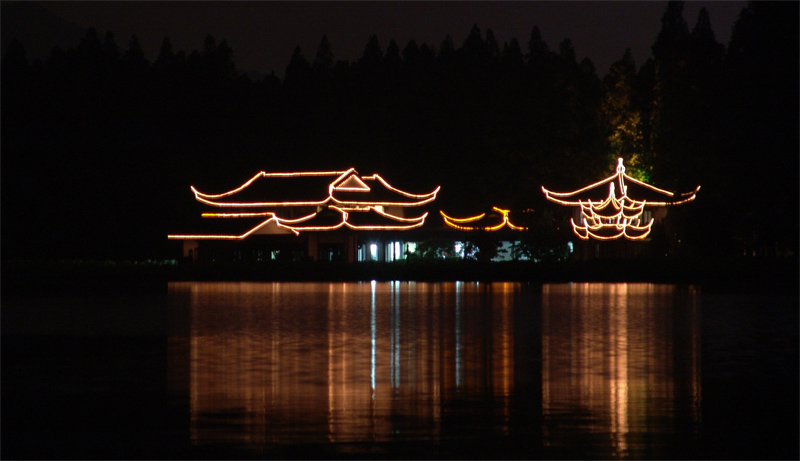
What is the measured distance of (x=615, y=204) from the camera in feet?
160

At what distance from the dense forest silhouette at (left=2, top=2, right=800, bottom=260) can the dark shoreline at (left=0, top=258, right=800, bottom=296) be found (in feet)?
6.34

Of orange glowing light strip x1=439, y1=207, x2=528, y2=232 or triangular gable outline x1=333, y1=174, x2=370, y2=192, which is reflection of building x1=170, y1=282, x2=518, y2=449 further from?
triangular gable outline x1=333, y1=174, x2=370, y2=192

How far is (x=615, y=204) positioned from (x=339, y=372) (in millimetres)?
39226

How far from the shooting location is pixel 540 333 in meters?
16.5

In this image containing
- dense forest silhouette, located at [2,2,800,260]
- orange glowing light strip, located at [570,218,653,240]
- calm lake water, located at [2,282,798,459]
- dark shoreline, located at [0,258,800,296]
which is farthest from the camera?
orange glowing light strip, located at [570,218,653,240]

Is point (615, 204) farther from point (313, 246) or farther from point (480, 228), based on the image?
point (313, 246)

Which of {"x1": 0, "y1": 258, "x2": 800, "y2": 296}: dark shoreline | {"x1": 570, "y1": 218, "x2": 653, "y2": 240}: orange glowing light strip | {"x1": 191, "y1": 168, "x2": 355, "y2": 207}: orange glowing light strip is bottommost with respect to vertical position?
{"x1": 0, "y1": 258, "x2": 800, "y2": 296}: dark shoreline

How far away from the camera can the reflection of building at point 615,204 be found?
4897 centimetres

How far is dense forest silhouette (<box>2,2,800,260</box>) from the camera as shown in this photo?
1625 inches

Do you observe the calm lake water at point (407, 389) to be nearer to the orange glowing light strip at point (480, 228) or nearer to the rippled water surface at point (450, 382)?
the rippled water surface at point (450, 382)

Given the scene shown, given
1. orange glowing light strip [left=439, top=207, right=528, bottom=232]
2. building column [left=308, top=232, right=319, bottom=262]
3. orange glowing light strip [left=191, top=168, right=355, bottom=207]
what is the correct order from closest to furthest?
1. orange glowing light strip [left=439, top=207, right=528, bottom=232]
2. building column [left=308, top=232, right=319, bottom=262]
3. orange glowing light strip [left=191, top=168, right=355, bottom=207]

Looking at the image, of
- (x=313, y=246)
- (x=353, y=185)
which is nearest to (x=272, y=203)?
(x=313, y=246)

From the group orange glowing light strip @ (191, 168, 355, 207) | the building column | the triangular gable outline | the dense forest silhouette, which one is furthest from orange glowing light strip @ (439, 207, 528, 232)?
the building column

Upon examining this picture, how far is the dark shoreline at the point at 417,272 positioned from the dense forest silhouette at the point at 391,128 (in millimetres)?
1933
